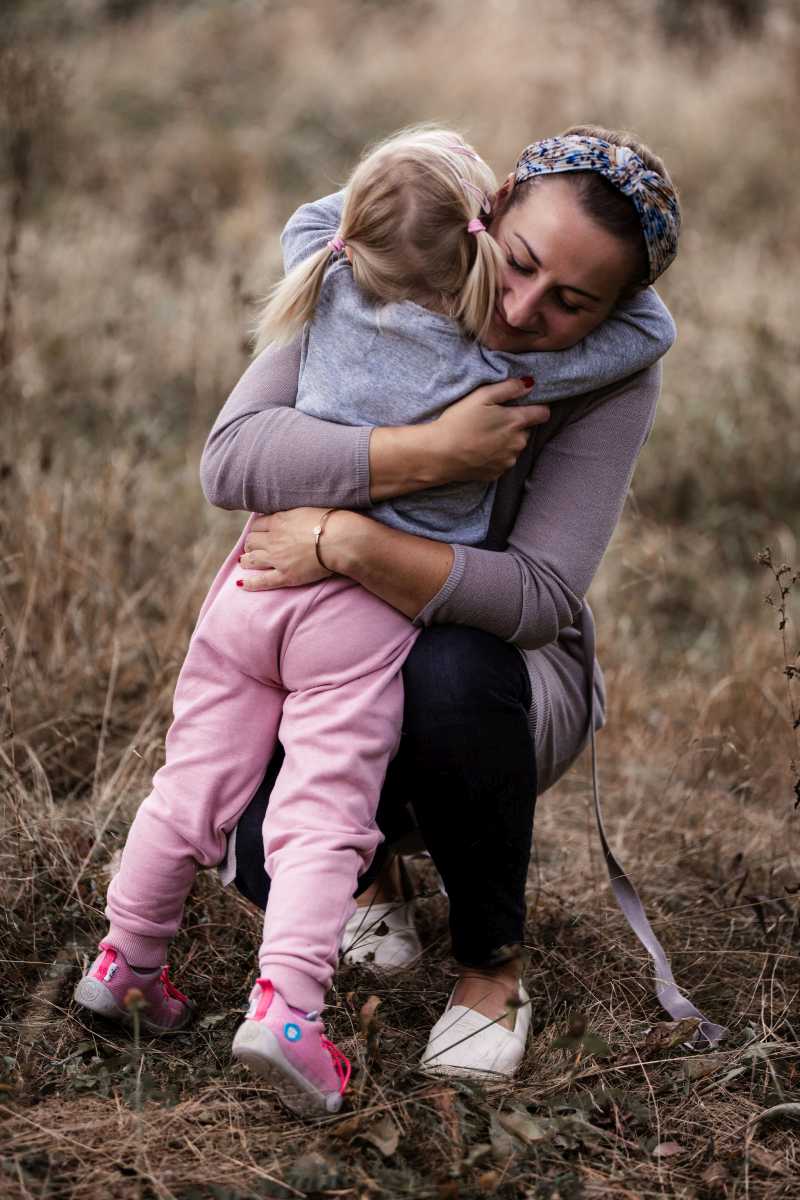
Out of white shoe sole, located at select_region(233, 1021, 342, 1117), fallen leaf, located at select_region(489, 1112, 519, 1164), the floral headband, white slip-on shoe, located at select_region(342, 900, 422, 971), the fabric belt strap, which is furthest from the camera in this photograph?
white slip-on shoe, located at select_region(342, 900, 422, 971)

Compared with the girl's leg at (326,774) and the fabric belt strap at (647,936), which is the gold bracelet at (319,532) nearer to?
the girl's leg at (326,774)

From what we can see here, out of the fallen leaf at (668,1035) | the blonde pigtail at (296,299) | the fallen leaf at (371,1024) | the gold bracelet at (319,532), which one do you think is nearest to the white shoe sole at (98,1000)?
the fallen leaf at (371,1024)

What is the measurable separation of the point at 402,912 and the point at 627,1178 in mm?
738

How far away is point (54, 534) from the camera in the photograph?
10.5ft

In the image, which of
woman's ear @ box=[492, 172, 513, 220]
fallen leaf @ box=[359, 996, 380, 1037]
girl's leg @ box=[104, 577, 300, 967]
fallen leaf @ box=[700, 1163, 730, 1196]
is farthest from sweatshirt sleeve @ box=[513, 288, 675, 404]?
fallen leaf @ box=[700, 1163, 730, 1196]

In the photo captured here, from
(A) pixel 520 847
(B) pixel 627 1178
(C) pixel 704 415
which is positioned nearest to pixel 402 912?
(A) pixel 520 847

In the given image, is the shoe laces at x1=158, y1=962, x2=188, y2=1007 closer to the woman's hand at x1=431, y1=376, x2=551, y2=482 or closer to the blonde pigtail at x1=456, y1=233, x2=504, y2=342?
the woman's hand at x1=431, y1=376, x2=551, y2=482

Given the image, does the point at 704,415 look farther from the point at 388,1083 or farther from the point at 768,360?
the point at 388,1083

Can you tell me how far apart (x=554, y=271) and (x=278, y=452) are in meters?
0.51

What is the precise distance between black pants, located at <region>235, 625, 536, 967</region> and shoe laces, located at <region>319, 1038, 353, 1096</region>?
0.89 feet

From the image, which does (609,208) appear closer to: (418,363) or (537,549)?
(418,363)

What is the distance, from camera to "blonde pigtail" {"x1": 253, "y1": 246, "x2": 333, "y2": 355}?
76.0 inches

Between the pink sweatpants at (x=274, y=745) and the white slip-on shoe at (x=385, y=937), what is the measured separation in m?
0.44

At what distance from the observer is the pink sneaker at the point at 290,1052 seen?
1.62 metres
